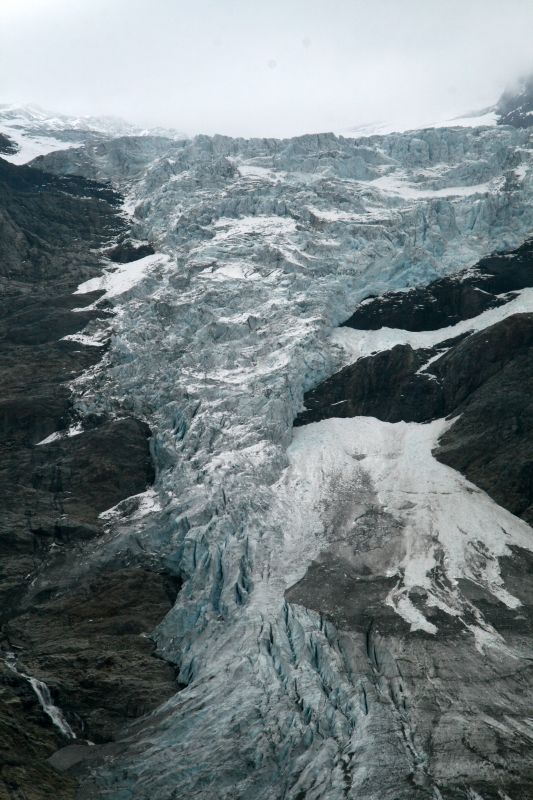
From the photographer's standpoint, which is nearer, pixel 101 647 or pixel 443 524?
pixel 101 647

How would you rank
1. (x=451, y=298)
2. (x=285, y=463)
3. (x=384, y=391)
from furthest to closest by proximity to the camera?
(x=451, y=298), (x=384, y=391), (x=285, y=463)

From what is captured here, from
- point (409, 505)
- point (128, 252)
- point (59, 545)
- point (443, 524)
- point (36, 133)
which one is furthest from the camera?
point (36, 133)

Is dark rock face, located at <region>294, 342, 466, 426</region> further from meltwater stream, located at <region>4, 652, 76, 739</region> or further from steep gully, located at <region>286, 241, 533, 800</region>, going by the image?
meltwater stream, located at <region>4, 652, 76, 739</region>

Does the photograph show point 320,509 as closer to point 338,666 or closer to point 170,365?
point 338,666

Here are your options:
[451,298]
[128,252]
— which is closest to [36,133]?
[128,252]

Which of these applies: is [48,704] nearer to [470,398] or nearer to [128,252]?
[470,398]

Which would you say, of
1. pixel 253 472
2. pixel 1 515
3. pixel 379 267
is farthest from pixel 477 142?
pixel 1 515

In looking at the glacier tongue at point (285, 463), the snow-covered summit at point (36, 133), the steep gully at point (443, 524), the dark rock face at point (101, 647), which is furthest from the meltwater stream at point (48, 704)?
the snow-covered summit at point (36, 133)
